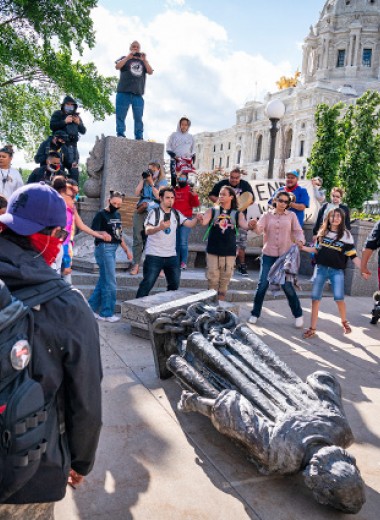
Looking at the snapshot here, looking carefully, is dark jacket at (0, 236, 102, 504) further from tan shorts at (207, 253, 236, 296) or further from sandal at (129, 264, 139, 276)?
sandal at (129, 264, 139, 276)

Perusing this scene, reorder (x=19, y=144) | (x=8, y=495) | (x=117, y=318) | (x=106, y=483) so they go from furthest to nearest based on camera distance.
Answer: (x=19, y=144), (x=117, y=318), (x=106, y=483), (x=8, y=495)

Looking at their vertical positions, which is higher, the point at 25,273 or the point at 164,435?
the point at 25,273

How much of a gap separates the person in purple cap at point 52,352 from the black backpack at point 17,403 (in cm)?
8

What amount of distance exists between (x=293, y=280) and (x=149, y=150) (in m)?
5.03

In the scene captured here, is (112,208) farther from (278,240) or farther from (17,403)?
(17,403)

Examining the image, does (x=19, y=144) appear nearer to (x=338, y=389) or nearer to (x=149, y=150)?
(x=149, y=150)

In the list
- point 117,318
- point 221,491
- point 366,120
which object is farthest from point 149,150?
point 366,120

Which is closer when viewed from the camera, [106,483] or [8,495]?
[8,495]

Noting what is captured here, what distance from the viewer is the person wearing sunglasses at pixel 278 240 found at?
655 cm

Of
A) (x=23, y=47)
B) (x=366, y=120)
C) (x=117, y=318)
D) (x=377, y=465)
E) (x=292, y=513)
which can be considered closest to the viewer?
(x=292, y=513)

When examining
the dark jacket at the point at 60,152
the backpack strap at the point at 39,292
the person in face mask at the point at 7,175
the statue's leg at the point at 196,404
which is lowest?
the statue's leg at the point at 196,404

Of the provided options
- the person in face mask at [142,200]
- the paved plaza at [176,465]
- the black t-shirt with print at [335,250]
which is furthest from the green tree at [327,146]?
the paved plaza at [176,465]

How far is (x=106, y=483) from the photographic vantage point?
2.75 m

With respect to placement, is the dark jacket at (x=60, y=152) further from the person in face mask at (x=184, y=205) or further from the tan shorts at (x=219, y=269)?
the tan shorts at (x=219, y=269)
